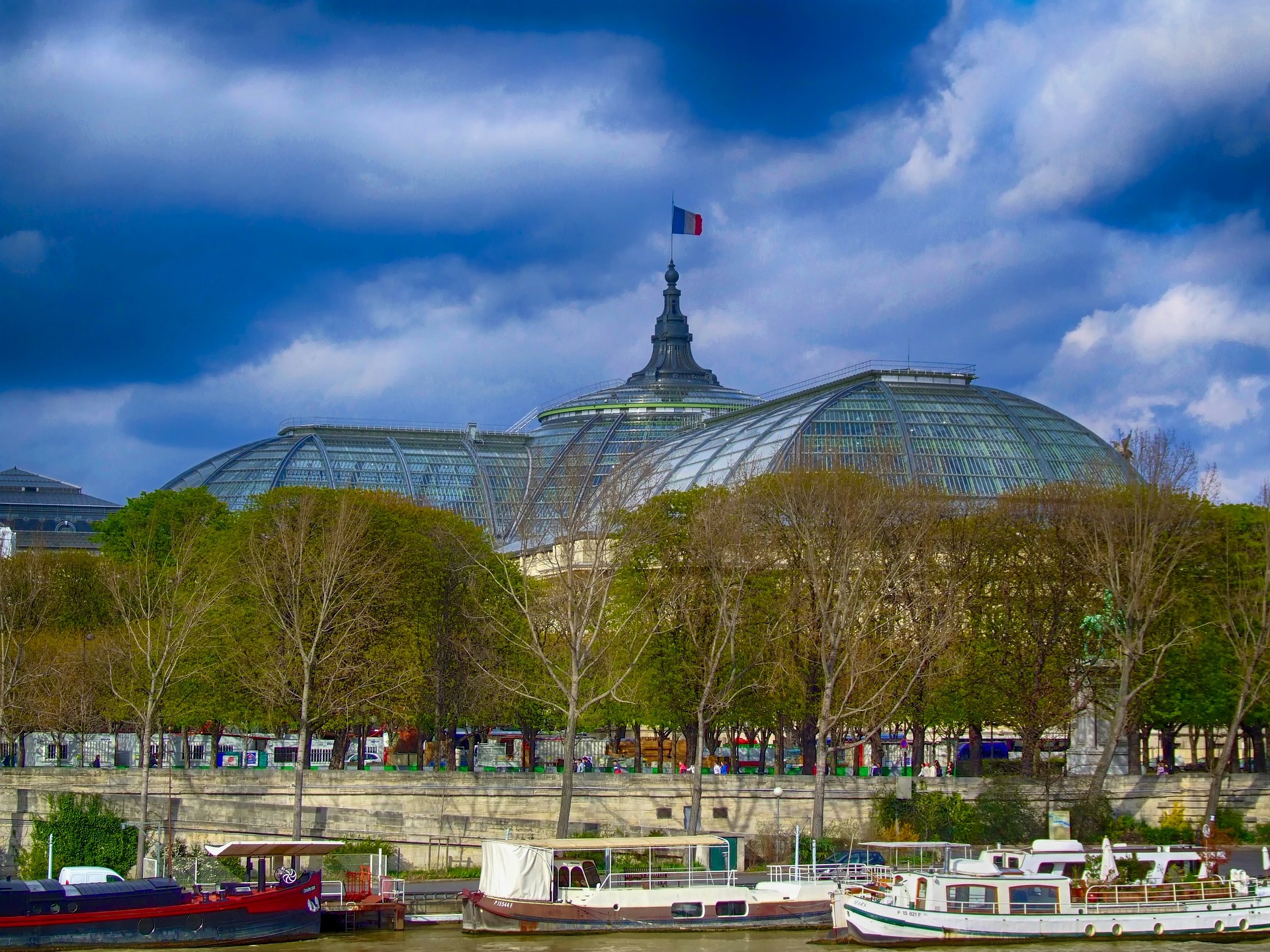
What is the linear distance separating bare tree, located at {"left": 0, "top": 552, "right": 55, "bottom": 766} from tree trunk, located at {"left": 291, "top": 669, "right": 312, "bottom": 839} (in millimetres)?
15538

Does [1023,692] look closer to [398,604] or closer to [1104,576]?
[1104,576]

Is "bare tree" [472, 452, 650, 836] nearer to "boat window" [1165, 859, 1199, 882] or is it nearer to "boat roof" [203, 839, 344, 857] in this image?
"boat roof" [203, 839, 344, 857]

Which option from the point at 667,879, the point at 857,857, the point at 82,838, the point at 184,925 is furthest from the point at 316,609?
the point at 857,857

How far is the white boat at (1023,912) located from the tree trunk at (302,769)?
75.2ft

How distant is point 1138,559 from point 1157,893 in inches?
849

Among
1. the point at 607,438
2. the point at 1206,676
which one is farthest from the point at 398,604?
the point at 607,438

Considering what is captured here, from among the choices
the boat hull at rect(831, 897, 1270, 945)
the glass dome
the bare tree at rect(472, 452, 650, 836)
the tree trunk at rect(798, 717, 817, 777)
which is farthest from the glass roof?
the boat hull at rect(831, 897, 1270, 945)

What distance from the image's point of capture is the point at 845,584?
77.8 meters

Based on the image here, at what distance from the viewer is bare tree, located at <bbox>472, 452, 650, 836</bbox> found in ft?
240

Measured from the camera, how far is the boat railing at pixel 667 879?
6128 centimetres

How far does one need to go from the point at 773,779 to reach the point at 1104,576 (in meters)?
17.2

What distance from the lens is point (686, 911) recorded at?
5981 centimetres

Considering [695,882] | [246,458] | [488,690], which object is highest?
[246,458]

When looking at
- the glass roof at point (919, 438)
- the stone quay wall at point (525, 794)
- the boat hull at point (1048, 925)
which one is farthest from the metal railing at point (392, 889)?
the glass roof at point (919, 438)
